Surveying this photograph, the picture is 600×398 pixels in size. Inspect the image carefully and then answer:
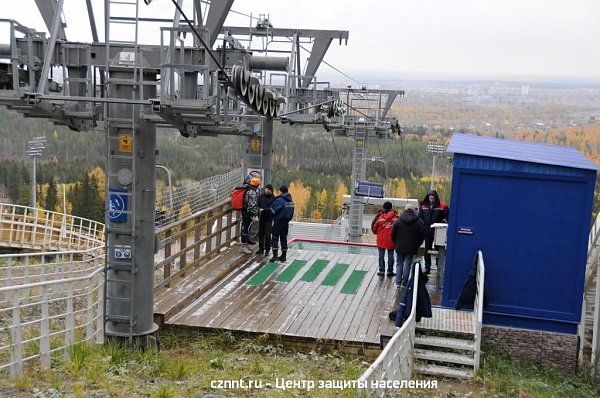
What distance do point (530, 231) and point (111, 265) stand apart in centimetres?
596

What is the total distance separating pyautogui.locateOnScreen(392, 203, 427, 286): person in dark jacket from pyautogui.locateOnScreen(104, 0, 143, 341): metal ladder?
4471 millimetres

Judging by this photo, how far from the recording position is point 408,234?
1066 cm

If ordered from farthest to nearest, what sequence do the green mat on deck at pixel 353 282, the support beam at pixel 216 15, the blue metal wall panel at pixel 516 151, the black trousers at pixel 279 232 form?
the black trousers at pixel 279 232, the green mat on deck at pixel 353 282, the blue metal wall panel at pixel 516 151, the support beam at pixel 216 15

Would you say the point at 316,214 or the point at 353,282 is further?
the point at 316,214

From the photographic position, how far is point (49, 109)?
7543mm

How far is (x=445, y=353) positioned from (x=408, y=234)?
2357mm

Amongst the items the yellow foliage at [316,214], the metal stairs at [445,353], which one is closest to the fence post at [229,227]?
the metal stairs at [445,353]

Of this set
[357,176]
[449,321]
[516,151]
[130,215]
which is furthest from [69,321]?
[357,176]

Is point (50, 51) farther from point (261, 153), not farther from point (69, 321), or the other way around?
point (261, 153)

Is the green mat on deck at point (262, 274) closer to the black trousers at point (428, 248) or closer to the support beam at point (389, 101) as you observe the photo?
the black trousers at point (428, 248)

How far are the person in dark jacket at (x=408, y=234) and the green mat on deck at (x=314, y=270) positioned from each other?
6.23ft

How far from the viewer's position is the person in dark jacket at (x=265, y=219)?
1247cm

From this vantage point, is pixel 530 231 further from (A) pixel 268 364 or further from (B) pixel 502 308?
(A) pixel 268 364

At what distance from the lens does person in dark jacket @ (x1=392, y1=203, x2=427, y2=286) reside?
34.5 feet
